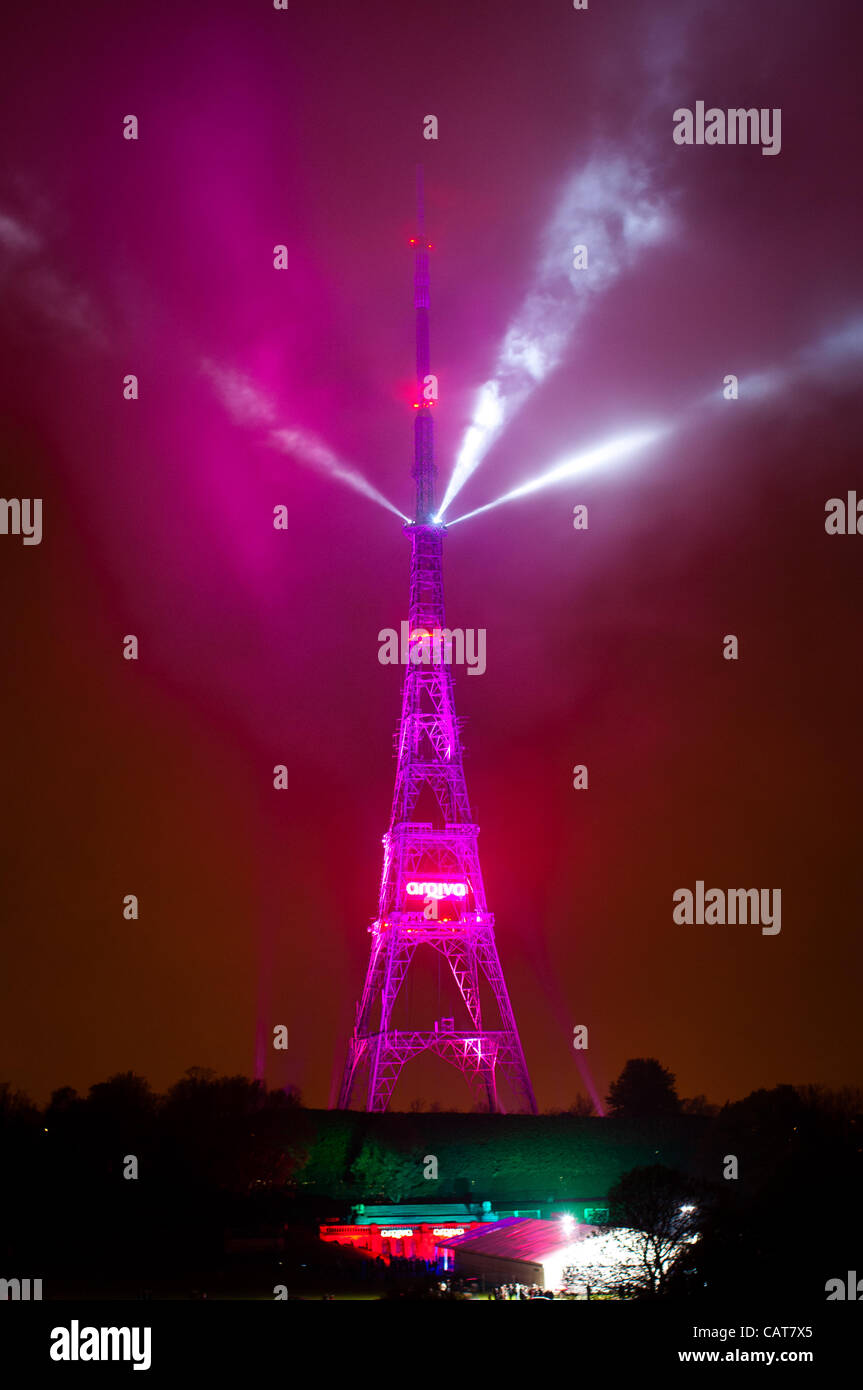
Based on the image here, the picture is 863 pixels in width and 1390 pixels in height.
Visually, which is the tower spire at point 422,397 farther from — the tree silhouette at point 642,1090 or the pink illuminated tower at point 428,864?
the tree silhouette at point 642,1090

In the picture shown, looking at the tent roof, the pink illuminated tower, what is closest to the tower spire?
the pink illuminated tower

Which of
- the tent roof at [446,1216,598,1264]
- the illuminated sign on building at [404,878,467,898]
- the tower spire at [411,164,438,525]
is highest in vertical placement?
the tower spire at [411,164,438,525]

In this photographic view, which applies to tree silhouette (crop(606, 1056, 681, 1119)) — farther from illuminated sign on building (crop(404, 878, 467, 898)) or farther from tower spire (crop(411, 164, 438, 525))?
tower spire (crop(411, 164, 438, 525))

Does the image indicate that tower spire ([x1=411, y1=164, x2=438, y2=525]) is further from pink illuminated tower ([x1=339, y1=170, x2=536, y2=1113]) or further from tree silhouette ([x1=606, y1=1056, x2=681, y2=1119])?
tree silhouette ([x1=606, y1=1056, x2=681, y2=1119])

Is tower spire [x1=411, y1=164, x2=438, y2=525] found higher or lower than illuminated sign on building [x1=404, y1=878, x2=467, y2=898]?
higher

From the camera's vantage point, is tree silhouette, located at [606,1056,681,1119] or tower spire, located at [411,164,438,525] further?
tree silhouette, located at [606,1056,681,1119]

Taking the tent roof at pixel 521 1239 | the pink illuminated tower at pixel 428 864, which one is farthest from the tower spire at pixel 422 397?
the tent roof at pixel 521 1239
